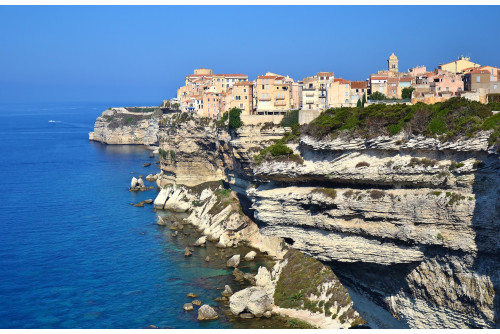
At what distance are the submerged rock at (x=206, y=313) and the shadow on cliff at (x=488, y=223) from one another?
18.7 m

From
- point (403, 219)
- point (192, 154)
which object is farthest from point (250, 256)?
point (403, 219)

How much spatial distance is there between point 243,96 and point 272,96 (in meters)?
4.25

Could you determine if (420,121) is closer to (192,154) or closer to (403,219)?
(403,219)

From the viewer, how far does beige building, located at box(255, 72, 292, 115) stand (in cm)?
6112

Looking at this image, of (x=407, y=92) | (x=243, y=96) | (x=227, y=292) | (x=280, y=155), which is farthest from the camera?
(x=243, y=96)

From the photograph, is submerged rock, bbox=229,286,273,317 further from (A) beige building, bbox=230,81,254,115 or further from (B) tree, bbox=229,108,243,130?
(A) beige building, bbox=230,81,254,115

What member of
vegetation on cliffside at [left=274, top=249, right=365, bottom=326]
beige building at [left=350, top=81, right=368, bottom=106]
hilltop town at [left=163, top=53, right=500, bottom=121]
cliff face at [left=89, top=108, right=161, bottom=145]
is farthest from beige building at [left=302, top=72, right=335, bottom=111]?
cliff face at [left=89, top=108, right=161, bottom=145]

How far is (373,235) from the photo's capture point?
26.7m

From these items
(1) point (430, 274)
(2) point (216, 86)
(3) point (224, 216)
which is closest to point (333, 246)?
(1) point (430, 274)

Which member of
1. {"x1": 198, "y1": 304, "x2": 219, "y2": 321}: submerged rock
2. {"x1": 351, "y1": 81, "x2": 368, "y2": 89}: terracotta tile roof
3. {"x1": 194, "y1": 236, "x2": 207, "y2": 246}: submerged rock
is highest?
{"x1": 351, "y1": 81, "x2": 368, "y2": 89}: terracotta tile roof

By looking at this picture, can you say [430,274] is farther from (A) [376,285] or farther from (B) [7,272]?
(B) [7,272]

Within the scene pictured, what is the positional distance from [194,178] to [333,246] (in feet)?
142

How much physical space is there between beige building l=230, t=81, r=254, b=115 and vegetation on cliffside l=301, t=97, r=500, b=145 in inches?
1278

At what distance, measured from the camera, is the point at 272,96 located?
61344 millimetres
